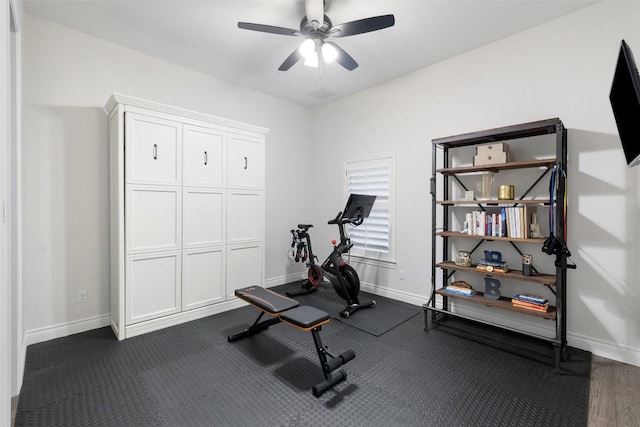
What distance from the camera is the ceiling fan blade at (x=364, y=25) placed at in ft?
7.60

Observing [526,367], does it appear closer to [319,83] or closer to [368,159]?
[368,159]

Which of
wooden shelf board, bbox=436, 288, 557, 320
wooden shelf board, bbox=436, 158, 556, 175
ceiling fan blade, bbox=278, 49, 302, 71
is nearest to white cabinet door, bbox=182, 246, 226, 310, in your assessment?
ceiling fan blade, bbox=278, 49, 302, 71

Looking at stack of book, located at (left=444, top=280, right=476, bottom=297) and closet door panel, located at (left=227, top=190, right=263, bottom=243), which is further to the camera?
closet door panel, located at (left=227, top=190, right=263, bottom=243)

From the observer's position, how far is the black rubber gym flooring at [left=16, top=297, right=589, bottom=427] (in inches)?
75.7

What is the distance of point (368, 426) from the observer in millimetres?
1848

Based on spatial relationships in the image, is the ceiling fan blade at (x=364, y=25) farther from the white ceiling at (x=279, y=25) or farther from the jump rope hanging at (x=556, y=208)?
the jump rope hanging at (x=556, y=208)

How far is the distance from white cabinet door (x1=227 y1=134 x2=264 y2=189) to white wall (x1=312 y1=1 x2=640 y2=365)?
217 cm

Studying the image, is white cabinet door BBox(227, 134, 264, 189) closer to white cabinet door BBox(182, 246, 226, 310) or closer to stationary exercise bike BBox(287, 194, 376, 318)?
white cabinet door BBox(182, 246, 226, 310)

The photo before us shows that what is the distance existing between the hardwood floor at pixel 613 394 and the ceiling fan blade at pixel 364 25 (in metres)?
3.15

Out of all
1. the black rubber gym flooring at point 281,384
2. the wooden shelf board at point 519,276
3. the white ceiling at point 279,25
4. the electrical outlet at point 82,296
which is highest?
the white ceiling at point 279,25

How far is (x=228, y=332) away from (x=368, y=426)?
1.87 metres

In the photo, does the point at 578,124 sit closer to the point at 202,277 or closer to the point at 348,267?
the point at 348,267

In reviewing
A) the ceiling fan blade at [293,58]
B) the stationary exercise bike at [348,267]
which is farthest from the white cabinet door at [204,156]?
the stationary exercise bike at [348,267]

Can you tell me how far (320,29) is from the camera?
8.86 feet
